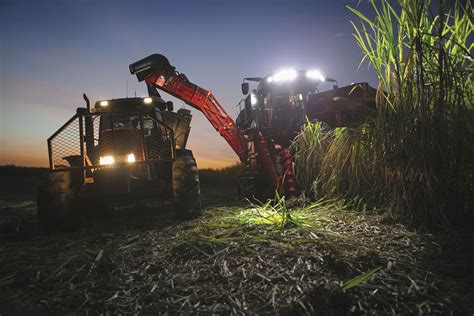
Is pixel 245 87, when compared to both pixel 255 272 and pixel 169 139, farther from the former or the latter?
pixel 255 272

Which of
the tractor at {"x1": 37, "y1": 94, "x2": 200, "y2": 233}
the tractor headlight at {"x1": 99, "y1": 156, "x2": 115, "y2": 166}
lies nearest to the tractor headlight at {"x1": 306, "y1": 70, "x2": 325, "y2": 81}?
the tractor at {"x1": 37, "y1": 94, "x2": 200, "y2": 233}

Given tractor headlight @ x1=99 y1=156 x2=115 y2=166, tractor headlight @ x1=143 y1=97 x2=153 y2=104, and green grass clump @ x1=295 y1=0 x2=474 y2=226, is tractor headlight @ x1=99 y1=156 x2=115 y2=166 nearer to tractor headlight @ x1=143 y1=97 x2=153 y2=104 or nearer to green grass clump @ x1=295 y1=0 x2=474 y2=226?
tractor headlight @ x1=143 y1=97 x2=153 y2=104

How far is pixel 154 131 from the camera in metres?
4.98

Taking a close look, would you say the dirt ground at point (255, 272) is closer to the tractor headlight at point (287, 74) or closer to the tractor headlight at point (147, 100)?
the tractor headlight at point (147, 100)

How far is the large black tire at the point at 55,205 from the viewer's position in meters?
3.67

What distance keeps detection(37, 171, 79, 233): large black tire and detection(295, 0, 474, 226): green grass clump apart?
3995 mm

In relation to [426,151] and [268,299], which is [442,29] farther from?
→ [268,299]

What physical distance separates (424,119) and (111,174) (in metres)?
3.82

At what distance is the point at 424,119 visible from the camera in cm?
231

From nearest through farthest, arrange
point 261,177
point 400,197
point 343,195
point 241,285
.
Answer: point 241,285 → point 400,197 → point 343,195 → point 261,177

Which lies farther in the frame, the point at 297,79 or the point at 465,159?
the point at 297,79

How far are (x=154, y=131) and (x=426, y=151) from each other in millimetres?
4147

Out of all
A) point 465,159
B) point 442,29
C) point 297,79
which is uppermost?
point 297,79

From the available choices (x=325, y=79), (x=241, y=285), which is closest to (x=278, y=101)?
(x=325, y=79)
